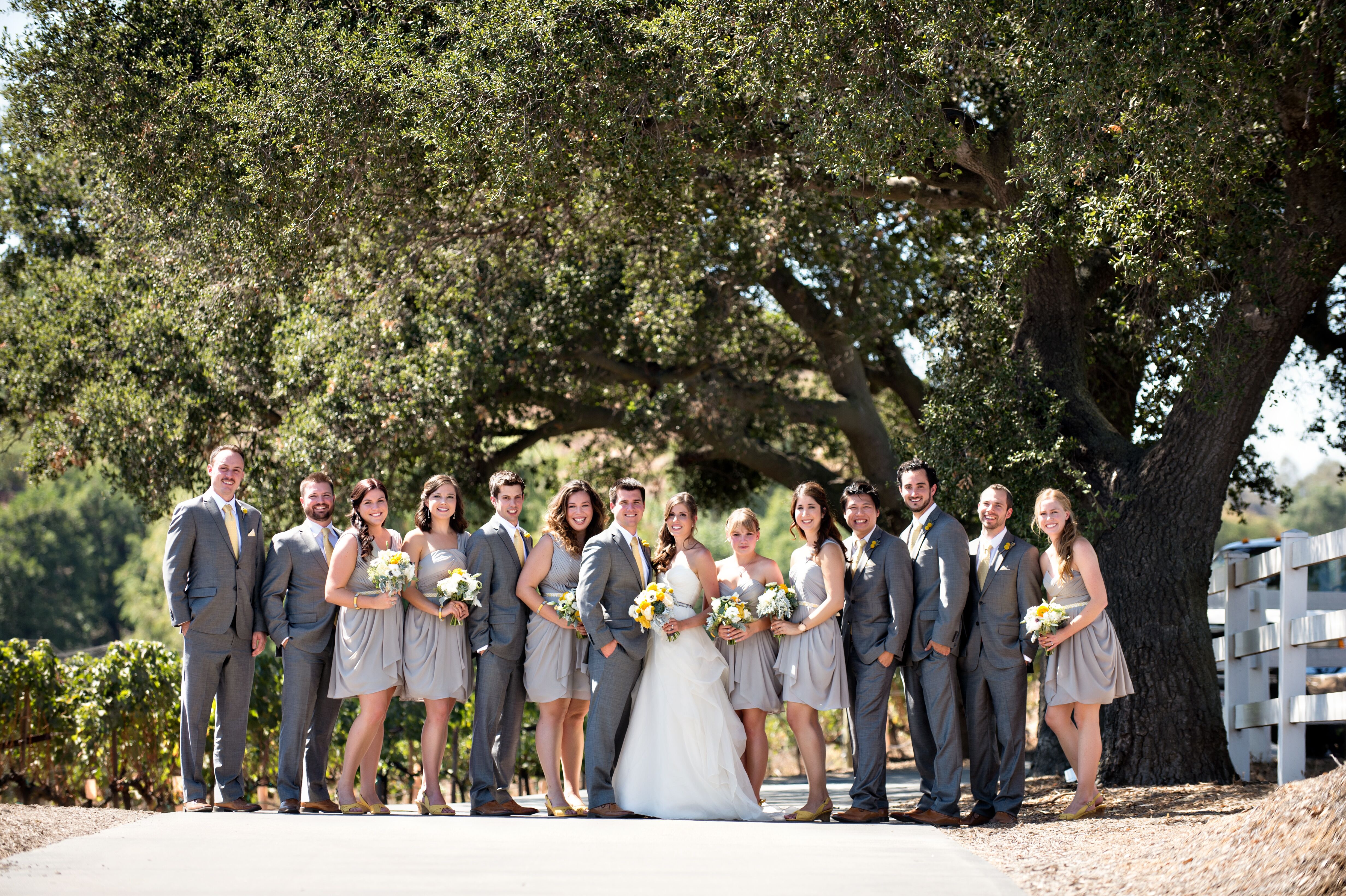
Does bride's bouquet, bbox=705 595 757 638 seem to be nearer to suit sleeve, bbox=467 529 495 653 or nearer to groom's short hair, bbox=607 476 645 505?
groom's short hair, bbox=607 476 645 505

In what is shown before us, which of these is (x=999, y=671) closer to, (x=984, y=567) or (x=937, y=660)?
(x=937, y=660)

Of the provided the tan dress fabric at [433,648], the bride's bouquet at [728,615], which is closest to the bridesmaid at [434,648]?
the tan dress fabric at [433,648]

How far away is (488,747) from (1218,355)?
6.07m

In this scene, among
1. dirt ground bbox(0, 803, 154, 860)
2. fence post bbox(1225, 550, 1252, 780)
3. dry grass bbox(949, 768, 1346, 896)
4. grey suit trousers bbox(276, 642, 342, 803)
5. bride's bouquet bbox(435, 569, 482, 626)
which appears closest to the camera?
dry grass bbox(949, 768, 1346, 896)

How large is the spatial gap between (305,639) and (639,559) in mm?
2237

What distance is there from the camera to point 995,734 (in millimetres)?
7934

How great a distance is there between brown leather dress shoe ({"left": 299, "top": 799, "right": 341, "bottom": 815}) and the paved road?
3.03ft

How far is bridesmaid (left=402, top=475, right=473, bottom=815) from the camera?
7836mm

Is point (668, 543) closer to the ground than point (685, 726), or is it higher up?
higher up

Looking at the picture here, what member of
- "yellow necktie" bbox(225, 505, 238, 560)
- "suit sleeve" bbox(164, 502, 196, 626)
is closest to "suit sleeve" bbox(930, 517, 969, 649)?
"yellow necktie" bbox(225, 505, 238, 560)

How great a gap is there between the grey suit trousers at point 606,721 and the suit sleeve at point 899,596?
5.44 feet

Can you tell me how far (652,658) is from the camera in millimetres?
7977

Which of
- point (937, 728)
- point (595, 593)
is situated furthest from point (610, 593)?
point (937, 728)

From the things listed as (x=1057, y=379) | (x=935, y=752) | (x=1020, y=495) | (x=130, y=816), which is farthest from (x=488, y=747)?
(x=1057, y=379)
